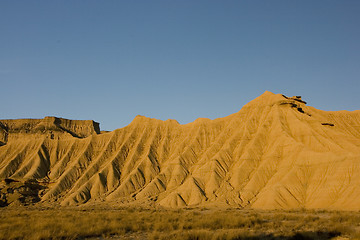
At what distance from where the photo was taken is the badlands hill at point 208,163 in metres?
49.1

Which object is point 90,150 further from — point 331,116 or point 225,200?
point 331,116

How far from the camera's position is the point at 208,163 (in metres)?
66.8

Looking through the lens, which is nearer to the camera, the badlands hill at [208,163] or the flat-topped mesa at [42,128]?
the badlands hill at [208,163]

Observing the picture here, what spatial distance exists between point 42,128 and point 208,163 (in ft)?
209

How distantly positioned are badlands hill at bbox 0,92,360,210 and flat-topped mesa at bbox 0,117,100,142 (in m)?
1.74

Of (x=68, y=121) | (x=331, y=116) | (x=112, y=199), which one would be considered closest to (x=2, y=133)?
(x=68, y=121)

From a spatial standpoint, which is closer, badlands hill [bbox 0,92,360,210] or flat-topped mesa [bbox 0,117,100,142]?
badlands hill [bbox 0,92,360,210]

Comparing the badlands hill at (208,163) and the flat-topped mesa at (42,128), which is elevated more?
the flat-topped mesa at (42,128)

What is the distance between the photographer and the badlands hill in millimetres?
49062

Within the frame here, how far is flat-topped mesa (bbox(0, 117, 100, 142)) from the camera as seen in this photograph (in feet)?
334

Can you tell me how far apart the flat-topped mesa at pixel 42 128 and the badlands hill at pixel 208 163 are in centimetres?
174

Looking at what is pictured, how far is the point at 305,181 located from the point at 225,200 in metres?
13.4

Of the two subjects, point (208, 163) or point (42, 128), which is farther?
point (42, 128)

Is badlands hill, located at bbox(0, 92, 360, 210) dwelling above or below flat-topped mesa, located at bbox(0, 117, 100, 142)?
below
